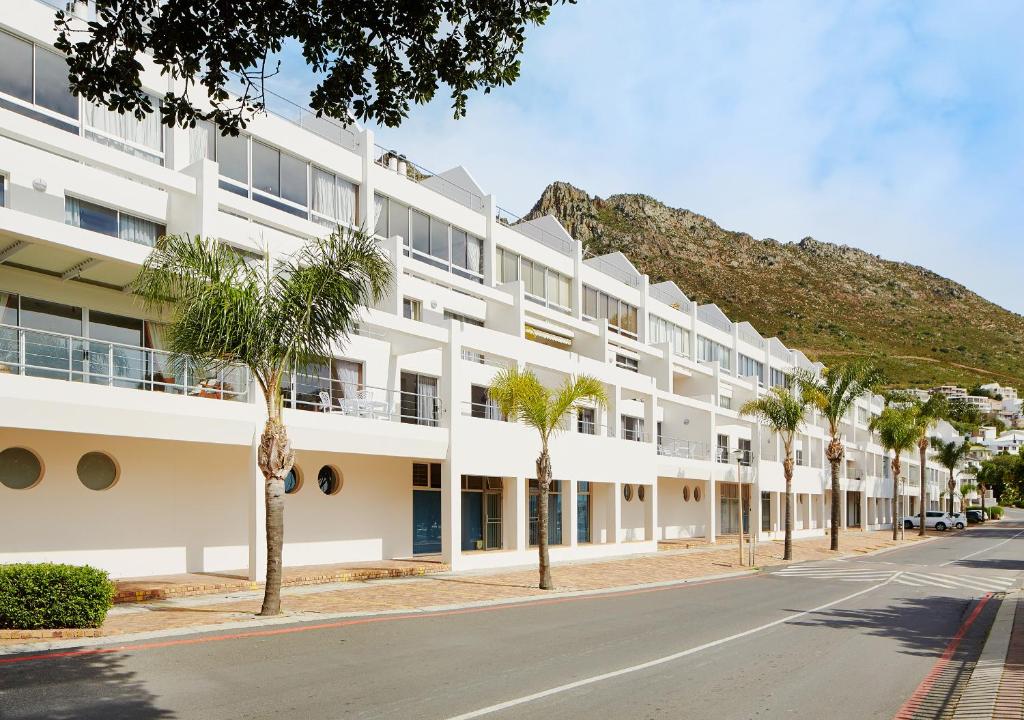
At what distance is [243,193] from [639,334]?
25235mm

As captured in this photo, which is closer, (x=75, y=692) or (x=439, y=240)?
(x=75, y=692)

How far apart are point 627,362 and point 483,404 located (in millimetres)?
15372

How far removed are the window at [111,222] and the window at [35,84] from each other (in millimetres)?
1984

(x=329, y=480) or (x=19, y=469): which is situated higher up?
(x=19, y=469)

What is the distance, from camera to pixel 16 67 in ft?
62.1

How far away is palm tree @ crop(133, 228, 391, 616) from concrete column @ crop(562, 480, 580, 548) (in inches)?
672

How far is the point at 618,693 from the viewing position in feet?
31.6

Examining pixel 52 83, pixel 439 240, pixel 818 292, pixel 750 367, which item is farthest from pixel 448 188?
pixel 818 292

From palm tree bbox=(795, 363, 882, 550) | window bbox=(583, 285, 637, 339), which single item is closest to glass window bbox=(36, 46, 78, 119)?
window bbox=(583, 285, 637, 339)

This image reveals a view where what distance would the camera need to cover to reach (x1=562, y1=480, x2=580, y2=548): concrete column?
31000 mm

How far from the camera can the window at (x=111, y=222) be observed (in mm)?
A: 19406

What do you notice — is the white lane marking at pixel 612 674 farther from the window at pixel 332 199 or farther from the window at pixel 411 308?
the window at pixel 332 199

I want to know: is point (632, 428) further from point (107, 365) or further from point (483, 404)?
point (107, 365)

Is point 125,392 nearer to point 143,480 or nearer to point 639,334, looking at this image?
point 143,480
